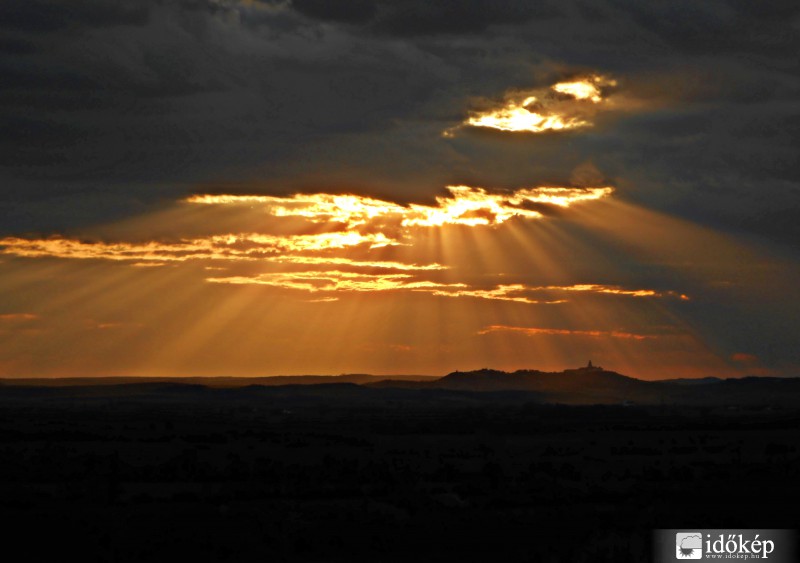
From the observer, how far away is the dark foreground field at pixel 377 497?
32.2 m

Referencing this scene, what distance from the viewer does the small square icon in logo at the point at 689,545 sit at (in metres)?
27.8

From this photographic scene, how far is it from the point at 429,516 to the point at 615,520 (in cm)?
667

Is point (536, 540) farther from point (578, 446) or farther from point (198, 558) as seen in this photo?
point (578, 446)

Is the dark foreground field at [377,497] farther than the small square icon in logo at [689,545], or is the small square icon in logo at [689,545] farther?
the dark foreground field at [377,497]

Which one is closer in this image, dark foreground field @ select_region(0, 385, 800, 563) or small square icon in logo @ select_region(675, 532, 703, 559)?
small square icon in logo @ select_region(675, 532, 703, 559)

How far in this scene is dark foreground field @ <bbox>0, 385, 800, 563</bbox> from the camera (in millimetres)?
32219

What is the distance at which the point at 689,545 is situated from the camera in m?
28.5

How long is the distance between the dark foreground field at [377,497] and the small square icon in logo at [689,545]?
1003 mm

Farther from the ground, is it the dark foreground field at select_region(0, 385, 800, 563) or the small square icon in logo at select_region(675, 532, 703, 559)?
the small square icon in logo at select_region(675, 532, 703, 559)

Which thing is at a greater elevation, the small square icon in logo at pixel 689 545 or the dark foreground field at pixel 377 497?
the small square icon in logo at pixel 689 545

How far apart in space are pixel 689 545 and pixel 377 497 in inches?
762

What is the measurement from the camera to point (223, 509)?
129 feet

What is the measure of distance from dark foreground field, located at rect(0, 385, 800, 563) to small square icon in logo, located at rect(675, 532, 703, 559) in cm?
100

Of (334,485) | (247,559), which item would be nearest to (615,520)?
(247,559)
